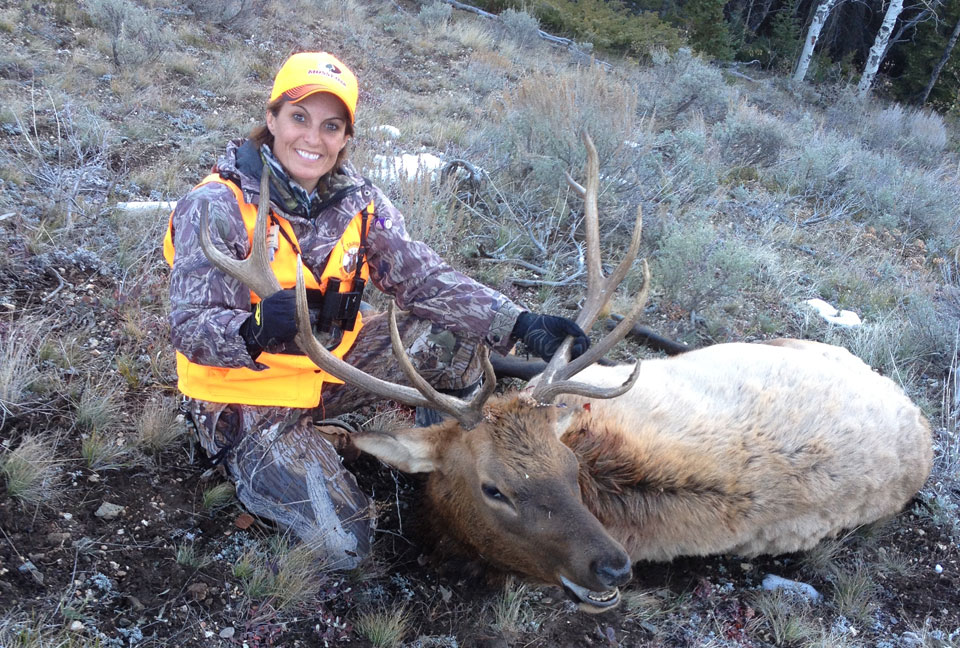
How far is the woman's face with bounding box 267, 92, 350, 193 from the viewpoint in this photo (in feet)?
11.0

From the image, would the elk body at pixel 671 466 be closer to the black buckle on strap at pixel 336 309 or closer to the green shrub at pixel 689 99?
the black buckle on strap at pixel 336 309

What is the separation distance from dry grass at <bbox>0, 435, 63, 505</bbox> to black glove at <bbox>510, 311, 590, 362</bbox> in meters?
2.23

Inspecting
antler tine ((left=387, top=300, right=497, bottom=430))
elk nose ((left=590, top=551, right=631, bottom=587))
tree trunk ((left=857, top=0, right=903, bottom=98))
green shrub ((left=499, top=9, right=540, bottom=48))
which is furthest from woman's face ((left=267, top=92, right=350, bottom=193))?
tree trunk ((left=857, top=0, right=903, bottom=98))

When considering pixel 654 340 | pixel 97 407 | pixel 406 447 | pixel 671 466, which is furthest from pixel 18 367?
pixel 654 340

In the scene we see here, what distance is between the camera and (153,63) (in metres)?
8.16

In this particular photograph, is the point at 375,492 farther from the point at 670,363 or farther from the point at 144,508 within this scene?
the point at 670,363

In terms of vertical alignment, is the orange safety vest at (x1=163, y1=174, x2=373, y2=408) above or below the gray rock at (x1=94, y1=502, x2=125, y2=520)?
above

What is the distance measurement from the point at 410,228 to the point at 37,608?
369 centimetres

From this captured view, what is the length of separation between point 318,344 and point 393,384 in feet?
1.43

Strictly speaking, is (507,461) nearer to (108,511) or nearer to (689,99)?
(108,511)

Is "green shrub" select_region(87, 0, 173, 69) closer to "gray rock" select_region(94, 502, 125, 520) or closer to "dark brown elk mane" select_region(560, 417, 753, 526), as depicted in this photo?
"gray rock" select_region(94, 502, 125, 520)

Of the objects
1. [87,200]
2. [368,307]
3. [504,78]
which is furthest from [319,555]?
[504,78]

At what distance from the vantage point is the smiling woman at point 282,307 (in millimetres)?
3049

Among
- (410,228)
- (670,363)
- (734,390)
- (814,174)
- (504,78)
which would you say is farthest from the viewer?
(504,78)
